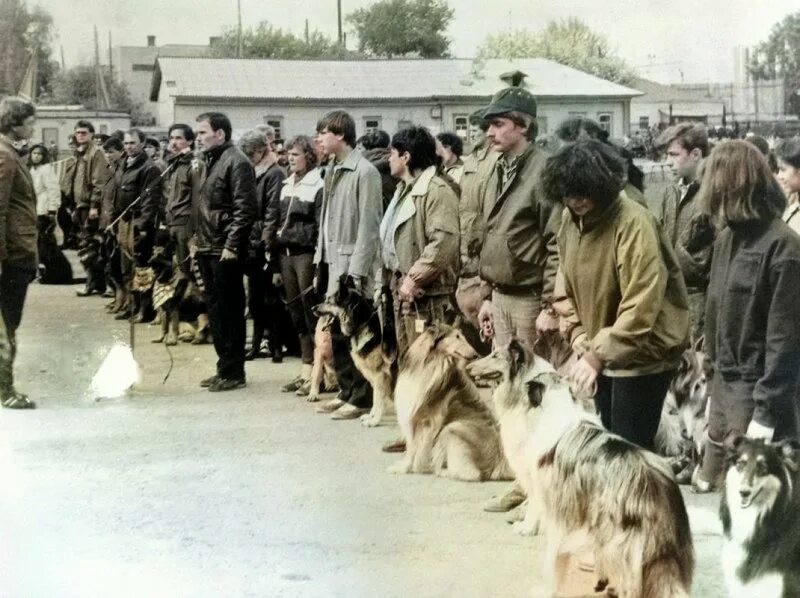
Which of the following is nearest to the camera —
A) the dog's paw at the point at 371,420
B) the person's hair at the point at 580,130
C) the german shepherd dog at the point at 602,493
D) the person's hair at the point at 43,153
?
the german shepherd dog at the point at 602,493

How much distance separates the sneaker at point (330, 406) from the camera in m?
5.91

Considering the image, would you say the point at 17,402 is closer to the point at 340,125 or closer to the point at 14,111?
the point at 14,111

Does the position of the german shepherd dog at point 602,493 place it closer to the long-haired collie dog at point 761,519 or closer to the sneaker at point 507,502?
the long-haired collie dog at point 761,519

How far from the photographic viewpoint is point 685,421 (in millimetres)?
4312

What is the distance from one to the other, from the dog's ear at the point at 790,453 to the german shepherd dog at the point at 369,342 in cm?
253

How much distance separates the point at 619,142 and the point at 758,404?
37.7 inches

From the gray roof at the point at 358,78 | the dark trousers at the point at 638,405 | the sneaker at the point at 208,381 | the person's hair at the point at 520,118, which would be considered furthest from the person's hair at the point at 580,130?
the sneaker at the point at 208,381

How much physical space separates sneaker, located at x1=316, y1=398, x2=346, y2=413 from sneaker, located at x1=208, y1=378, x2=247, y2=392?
0.50 metres

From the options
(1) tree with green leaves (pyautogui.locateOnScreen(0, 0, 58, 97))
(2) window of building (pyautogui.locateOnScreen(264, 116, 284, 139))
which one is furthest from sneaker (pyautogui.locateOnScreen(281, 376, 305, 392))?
(1) tree with green leaves (pyautogui.locateOnScreen(0, 0, 58, 97))

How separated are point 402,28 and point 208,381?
2591mm

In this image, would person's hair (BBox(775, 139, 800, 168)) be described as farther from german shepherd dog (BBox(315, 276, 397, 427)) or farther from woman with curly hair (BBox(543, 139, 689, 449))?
german shepherd dog (BBox(315, 276, 397, 427))

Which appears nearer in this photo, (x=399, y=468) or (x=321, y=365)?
(x=399, y=468)

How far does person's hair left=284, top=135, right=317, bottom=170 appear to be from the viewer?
6.14 metres

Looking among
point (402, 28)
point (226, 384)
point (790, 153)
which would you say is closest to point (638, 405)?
point (790, 153)
